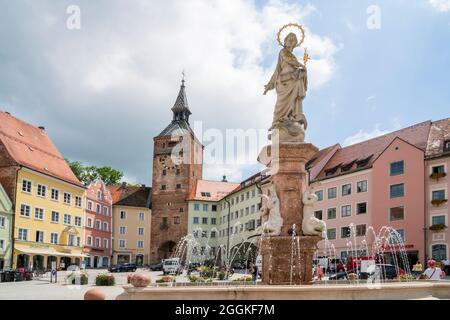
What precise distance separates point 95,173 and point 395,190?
2169 inches

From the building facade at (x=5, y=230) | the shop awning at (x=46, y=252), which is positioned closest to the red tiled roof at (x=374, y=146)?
the shop awning at (x=46, y=252)

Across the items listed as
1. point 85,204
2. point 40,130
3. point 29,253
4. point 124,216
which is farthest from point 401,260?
point 124,216

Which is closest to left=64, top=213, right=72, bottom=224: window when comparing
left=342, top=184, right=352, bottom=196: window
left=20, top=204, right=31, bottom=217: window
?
left=20, top=204, right=31, bottom=217: window

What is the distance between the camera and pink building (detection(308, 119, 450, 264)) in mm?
50594

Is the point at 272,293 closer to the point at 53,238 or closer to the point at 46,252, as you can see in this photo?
the point at 46,252

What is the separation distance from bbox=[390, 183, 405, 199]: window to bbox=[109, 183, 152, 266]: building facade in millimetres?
49247

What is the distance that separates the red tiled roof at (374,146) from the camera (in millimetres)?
56031

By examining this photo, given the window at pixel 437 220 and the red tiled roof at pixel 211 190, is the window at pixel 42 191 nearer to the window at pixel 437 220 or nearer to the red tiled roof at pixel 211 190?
the window at pixel 437 220

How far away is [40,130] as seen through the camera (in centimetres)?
6950

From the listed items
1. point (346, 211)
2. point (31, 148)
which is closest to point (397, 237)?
point (346, 211)

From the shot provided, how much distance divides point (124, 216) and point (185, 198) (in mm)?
11398

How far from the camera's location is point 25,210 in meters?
56.6

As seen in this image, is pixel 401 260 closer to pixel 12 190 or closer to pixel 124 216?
pixel 12 190

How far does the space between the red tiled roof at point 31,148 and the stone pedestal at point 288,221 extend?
149 feet
